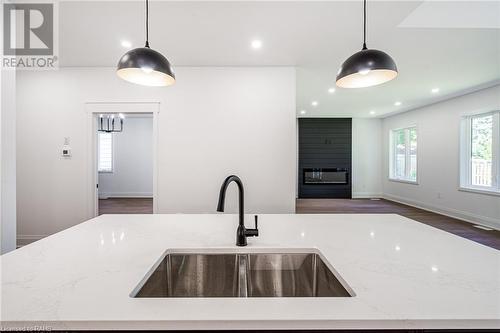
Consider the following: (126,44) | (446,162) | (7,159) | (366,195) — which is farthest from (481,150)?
(7,159)

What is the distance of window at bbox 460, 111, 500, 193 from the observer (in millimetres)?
4406

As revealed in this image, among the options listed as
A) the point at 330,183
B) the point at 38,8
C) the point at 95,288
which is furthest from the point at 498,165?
the point at 38,8

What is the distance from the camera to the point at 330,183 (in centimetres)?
789

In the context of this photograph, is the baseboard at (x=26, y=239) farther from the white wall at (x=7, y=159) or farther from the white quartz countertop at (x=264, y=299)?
the white quartz countertop at (x=264, y=299)

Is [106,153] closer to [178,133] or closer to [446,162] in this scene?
[178,133]

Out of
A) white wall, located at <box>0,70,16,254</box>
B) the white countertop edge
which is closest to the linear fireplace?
white wall, located at <box>0,70,16,254</box>

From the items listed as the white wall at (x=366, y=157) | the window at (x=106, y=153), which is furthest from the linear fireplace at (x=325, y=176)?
the window at (x=106, y=153)

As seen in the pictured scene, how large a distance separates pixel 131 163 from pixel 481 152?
29.5ft

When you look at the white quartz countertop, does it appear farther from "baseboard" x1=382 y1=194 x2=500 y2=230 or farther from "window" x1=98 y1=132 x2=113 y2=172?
"window" x1=98 y1=132 x2=113 y2=172

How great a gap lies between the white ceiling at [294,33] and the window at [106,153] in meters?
4.90

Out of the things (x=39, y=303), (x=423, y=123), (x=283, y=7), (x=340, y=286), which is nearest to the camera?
(x=39, y=303)

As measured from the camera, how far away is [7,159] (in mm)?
2045

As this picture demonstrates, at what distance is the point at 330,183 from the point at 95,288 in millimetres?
7799

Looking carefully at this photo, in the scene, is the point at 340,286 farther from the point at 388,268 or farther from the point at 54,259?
the point at 54,259
